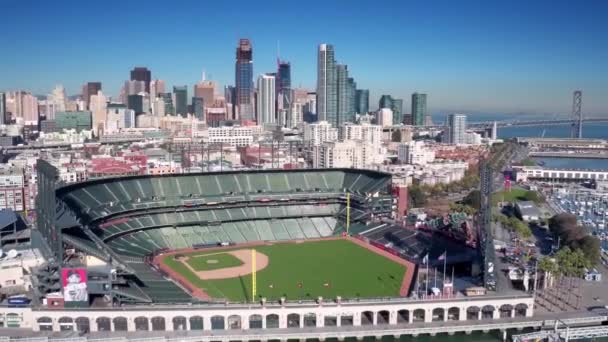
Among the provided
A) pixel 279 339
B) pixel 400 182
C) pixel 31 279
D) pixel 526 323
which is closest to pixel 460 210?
pixel 400 182

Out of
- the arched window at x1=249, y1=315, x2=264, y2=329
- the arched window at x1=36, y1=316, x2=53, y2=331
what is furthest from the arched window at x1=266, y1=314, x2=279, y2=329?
the arched window at x1=36, y1=316, x2=53, y2=331

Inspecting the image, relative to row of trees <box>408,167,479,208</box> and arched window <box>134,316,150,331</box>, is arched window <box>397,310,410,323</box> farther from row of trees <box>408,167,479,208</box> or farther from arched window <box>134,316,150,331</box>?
row of trees <box>408,167,479,208</box>

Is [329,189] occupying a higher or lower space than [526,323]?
higher

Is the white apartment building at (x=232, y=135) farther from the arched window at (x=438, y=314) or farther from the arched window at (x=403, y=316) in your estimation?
the arched window at (x=438, y=314)

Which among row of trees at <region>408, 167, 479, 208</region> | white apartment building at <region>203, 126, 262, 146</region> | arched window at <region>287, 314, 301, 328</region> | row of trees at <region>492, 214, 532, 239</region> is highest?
white apartment building at <region>203, 126, 262, 146</region>

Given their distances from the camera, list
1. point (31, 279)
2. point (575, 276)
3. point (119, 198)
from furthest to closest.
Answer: point (119, 198), point (575, 276), point (31, 279)

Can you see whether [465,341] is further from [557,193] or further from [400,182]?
[557,193]

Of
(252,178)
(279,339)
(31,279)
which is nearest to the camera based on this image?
(279,339)

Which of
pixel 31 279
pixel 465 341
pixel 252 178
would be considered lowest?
pixel 465 341
